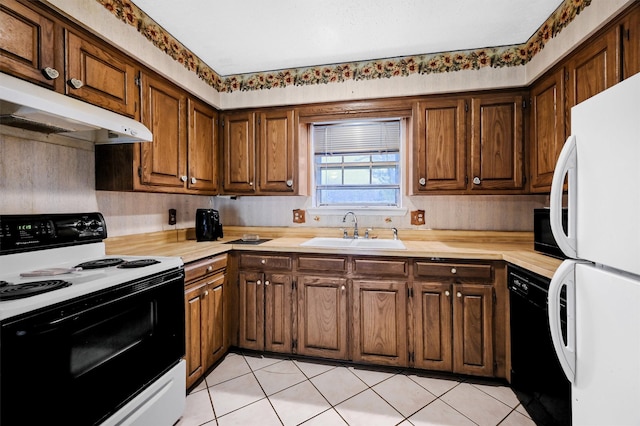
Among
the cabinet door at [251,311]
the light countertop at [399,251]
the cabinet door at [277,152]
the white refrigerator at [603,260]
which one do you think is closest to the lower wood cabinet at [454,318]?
the light countertop at [399,251]

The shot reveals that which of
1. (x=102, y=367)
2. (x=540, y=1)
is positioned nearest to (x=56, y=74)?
(x=102, y=367)

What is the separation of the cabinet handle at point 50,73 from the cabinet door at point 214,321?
1356mm

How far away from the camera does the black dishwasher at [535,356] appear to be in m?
1.35

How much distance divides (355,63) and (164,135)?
1.58 m

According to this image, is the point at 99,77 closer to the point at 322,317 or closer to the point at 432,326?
the point at 322,317

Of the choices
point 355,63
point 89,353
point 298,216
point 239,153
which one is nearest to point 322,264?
point 298,216

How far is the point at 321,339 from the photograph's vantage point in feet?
7.28

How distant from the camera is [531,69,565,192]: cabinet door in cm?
186

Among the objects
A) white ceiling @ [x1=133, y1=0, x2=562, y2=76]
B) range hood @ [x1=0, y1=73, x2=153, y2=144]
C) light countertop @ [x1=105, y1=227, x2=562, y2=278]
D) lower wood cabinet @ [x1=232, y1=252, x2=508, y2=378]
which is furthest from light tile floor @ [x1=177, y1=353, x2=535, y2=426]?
white ceiling @ [x1=133, y1=0, x2=562, y2=76]

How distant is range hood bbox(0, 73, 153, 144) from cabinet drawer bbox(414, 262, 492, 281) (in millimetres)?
1872

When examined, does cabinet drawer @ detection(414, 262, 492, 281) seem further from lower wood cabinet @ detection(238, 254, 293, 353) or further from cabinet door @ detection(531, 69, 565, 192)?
lower wood cabinet @ detection(238, 254, 293, 353)

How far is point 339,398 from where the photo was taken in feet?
6.08

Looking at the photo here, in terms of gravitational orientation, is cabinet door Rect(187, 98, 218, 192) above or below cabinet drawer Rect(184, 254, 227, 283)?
above

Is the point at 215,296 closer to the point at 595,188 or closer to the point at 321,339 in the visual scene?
the point at 321,339
